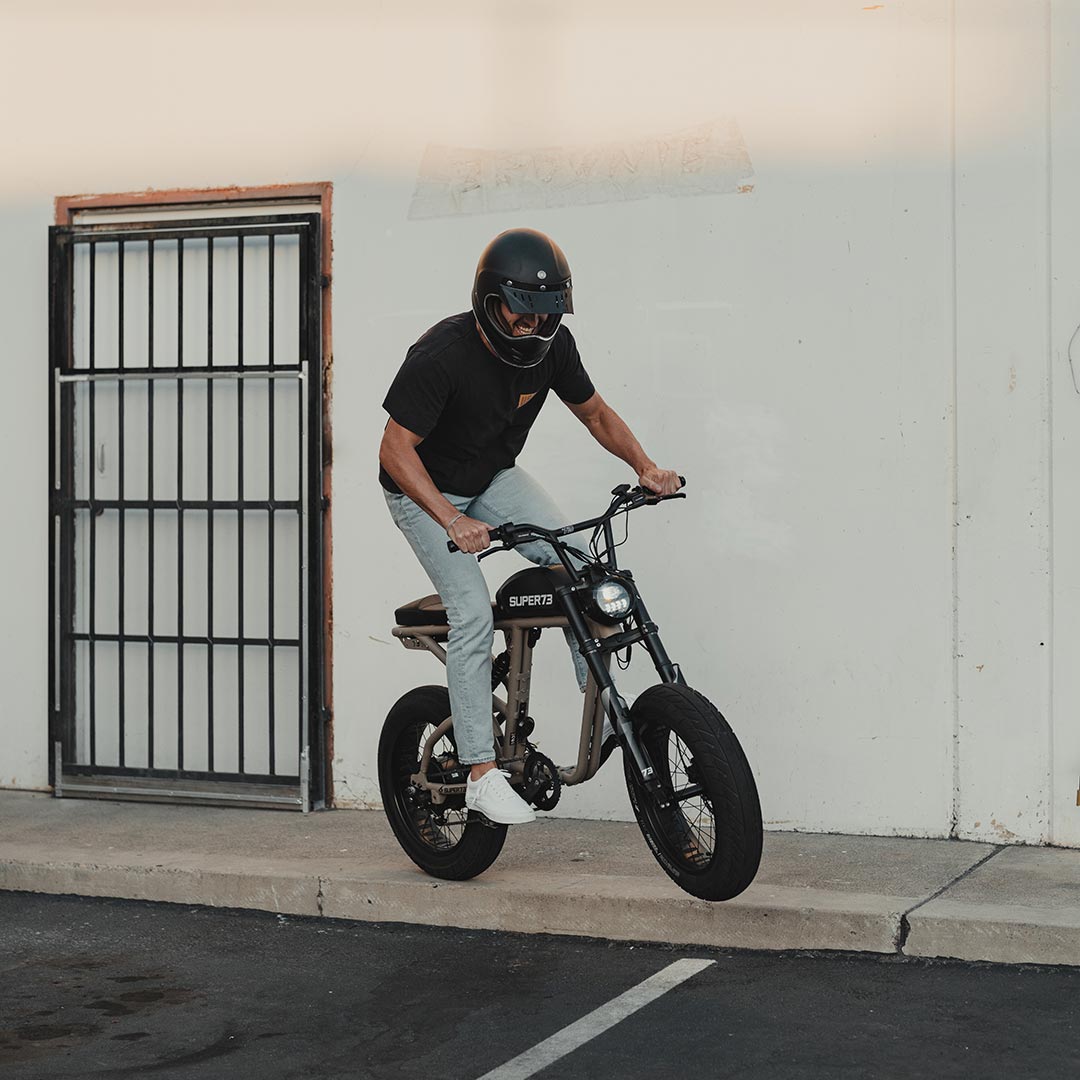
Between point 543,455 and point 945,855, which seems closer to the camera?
point 945,855

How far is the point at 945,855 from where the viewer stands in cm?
633

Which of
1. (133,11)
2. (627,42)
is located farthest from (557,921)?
(133,11)

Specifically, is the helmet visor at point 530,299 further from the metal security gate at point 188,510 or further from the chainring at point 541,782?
the metal security gate at point 188,510

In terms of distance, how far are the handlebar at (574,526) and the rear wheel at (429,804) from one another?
770 millimetres

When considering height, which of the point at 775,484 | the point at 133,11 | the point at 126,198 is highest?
the point at 133,11

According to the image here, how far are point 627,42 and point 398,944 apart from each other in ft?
12.0

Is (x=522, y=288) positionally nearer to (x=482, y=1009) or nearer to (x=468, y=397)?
(x=468, y=397)

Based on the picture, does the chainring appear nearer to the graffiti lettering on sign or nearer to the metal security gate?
the metal security gate

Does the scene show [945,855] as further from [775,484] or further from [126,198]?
[126,198]

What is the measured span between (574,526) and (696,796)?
872 millimetres

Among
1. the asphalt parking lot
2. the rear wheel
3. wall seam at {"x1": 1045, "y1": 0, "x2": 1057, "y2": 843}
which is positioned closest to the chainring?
the rear wheel

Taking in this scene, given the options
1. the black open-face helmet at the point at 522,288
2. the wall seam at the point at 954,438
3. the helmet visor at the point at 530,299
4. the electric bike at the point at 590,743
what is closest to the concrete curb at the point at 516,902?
the electric bike at the point at 590,743

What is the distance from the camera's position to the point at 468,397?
5602mm

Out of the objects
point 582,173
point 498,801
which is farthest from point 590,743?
point 582,173
